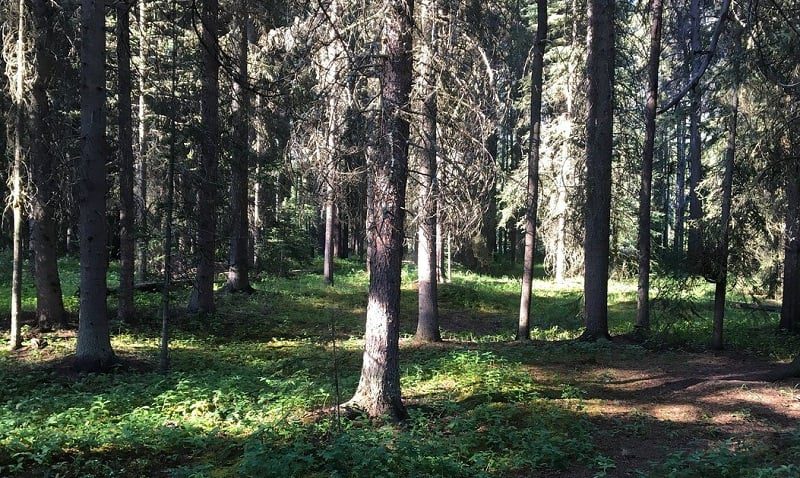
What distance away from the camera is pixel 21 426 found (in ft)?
22.7

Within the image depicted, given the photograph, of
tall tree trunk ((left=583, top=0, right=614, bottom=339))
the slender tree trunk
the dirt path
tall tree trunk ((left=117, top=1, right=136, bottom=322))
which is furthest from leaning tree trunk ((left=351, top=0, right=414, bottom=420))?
the slender tree trunk

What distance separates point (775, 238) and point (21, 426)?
1948cm

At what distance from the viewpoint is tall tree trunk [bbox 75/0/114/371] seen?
934cm

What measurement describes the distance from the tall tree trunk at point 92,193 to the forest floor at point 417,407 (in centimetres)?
72

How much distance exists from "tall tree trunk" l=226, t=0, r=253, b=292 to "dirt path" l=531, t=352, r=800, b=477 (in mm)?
8474

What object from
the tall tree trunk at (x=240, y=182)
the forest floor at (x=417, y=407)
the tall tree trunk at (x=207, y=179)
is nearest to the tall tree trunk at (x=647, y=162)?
the forest floor at (x=417, y=407)

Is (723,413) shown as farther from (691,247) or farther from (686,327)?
(686,327)

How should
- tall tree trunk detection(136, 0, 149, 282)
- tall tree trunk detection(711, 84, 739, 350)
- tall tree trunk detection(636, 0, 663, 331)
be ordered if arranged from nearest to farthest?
tall tree trunk detection(711, 84, 739, 350), tall tree trunk detection(136, 0, 149, 282), tall tree trunk detection(636, 0, 663, 331)

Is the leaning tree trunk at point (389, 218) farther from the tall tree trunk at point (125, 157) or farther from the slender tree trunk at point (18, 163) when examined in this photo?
the slender tree trunk at point (18, 163)

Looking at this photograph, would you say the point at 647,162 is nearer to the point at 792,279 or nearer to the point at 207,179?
the point at 792,279

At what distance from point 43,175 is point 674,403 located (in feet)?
41.8

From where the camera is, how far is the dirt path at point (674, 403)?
6.39 m

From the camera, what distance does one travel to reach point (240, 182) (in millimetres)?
17359

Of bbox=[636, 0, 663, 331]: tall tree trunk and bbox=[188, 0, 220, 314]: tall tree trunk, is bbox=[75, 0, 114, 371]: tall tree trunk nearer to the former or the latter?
bbox=[188, 0, 220, 314]: tall tree trunk
